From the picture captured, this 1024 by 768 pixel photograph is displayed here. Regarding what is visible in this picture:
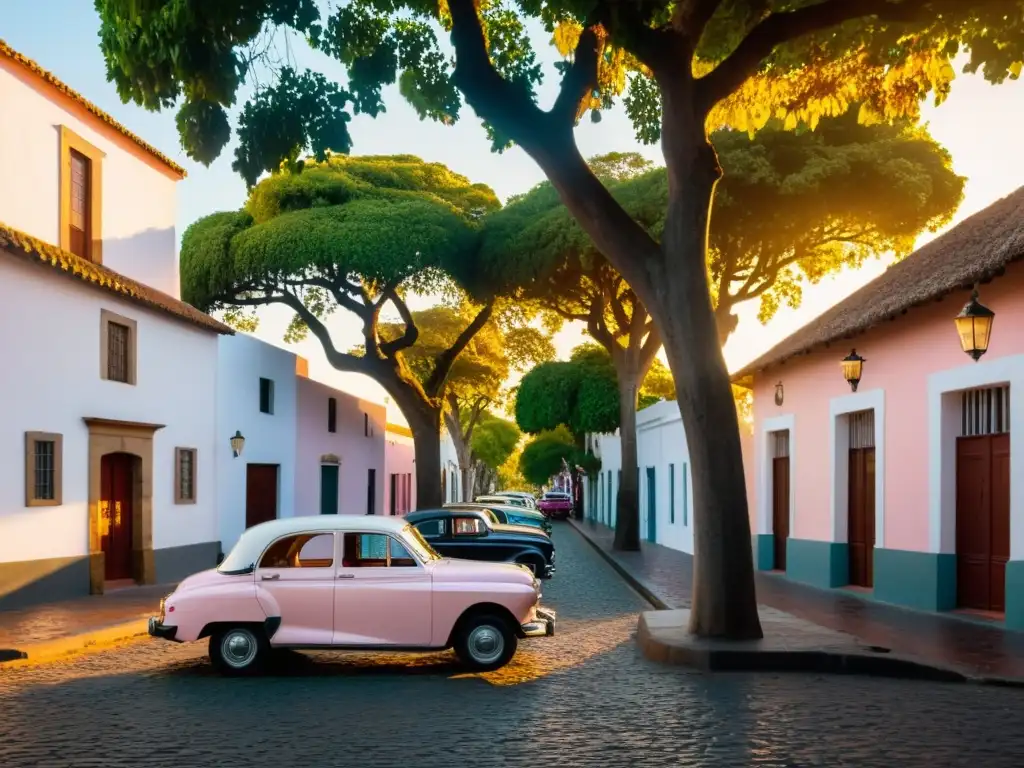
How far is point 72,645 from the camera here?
42.8ft

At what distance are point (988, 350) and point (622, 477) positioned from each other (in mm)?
17741

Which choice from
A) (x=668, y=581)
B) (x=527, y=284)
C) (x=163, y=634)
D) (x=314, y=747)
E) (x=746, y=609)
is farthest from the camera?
(x=527, y=284)

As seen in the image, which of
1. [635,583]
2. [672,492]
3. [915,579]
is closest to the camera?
[915,579]

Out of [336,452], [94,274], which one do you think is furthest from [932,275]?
[336,452]

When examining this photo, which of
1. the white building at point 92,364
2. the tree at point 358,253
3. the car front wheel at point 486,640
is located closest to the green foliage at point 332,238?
the tree at point 358,253

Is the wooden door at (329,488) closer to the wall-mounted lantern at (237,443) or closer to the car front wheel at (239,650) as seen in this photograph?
the wall-mounted lantern at (237,443)

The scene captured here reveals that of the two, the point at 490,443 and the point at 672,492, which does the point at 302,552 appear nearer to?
the point at 672,492

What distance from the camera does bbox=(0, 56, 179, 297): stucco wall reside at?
18.6 m

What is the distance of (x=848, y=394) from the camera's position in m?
19.7

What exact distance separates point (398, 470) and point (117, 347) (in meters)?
32.3

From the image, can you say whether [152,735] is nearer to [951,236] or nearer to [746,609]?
[746,609]

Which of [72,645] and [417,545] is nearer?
[417,545]

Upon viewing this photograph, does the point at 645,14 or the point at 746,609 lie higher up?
the point at 645,14

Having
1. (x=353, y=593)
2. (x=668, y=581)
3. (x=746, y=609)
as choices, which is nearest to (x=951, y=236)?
(x=668, y=581)
